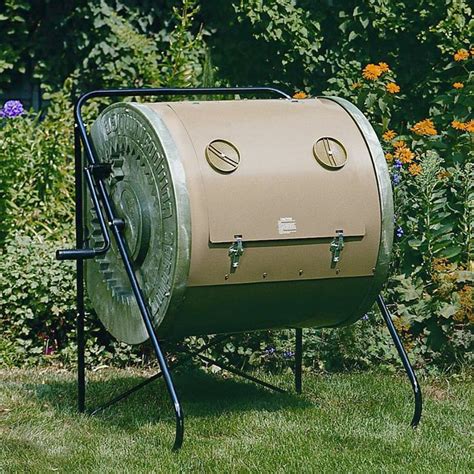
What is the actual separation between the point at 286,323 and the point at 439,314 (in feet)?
4.10

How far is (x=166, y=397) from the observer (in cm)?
529

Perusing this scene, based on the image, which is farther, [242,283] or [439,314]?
[439,314]

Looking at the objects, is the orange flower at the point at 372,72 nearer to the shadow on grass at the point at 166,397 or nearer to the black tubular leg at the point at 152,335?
the shadow on grass at the point at 166,397

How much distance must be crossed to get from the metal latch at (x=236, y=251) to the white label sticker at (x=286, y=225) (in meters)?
0.17

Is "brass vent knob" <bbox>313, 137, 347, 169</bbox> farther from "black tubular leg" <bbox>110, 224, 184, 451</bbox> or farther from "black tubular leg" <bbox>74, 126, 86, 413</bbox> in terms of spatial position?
"black tubular leg" <bbox>74, 126, 86, 413</bbox>

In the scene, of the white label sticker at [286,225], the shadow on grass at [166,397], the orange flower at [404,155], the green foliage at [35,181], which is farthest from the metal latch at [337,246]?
the green foliage at [35,181]

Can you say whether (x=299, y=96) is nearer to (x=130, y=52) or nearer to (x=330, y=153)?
(x=130, y=52)

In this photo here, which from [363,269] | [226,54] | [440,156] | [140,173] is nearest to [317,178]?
[363,269]

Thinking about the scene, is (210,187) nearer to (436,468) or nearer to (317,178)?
(317,178)

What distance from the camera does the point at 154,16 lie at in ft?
29.0

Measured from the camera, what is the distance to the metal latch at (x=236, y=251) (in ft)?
14.2

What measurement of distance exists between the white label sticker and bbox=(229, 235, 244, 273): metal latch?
174 mm

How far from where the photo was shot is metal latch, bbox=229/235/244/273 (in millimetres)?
4336

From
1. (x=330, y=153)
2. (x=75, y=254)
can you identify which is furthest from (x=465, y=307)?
(x=75, y=254)
